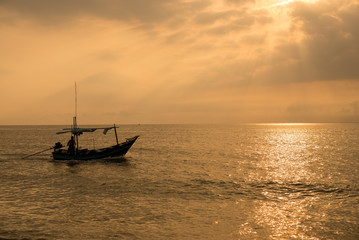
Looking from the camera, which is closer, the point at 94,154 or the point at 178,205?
the point at 178,205

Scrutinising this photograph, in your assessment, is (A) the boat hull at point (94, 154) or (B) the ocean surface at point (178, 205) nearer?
(B) the ocean surface at point (178, 205)

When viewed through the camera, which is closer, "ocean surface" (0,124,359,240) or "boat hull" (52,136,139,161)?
"ocean surface" (0,124,359,240)

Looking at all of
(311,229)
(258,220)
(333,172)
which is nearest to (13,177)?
(258,220)

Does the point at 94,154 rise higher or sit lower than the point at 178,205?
higher

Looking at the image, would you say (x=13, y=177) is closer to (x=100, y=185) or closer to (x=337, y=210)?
(x=100, y=185)

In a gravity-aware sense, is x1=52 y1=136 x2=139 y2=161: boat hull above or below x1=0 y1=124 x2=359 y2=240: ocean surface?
above

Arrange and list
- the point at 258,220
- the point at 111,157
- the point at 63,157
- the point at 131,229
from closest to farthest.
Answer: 1. the point at 131,229
2. the point at 258,220
3. the point at 63,157
4. the point at 111,157

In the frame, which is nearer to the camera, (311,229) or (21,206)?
(311,229)

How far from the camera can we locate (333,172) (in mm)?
34656

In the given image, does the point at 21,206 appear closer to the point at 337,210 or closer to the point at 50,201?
the point at 50,201

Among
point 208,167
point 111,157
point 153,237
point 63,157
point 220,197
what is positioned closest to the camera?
point 153,237

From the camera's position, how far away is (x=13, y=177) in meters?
29.9

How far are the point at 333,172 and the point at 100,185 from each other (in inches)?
1019

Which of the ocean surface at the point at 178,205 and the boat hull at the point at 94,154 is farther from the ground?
the boat hull at the point at 94,154
